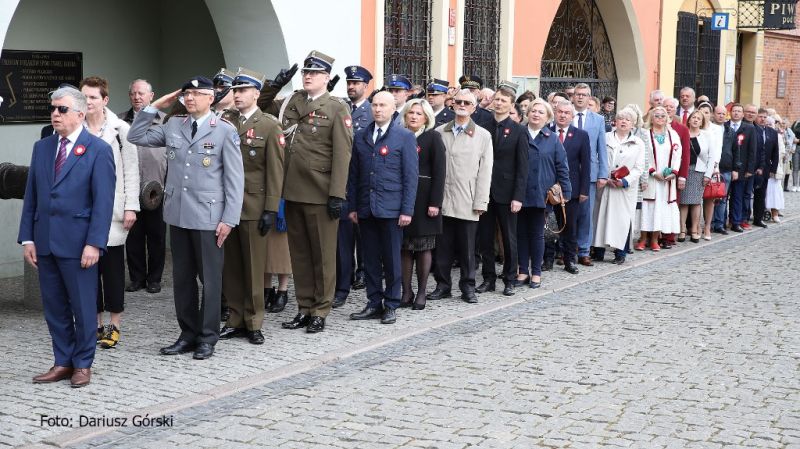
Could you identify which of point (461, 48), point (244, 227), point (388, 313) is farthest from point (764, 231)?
point (244, 227)

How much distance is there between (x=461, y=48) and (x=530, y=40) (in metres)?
2.13

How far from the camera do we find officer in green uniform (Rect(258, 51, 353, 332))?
25.9 ft

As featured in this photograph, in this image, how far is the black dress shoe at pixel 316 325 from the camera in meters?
7.91

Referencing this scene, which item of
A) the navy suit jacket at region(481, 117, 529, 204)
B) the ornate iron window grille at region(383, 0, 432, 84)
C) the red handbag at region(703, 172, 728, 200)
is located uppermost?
the ornate iron window grille at region(383, 0, 432, 84)

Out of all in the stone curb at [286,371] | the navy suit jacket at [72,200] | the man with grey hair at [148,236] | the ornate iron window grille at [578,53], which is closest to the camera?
the stone curb at [286,371]

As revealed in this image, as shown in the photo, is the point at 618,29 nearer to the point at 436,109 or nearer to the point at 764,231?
the point at 764,231

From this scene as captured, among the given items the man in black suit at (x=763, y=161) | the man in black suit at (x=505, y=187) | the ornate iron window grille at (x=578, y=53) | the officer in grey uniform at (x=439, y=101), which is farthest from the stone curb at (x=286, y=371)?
the ornate iron window grille at (x=578, y=53)

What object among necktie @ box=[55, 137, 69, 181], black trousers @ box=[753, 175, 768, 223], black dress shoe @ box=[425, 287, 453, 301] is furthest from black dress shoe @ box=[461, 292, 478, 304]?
black trousers @ box=[753, 175, 768, 223]

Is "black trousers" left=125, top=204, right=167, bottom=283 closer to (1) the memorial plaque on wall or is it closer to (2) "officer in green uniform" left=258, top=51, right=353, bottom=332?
(1) the memorial plaque on wall

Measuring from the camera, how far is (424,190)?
8.84 m

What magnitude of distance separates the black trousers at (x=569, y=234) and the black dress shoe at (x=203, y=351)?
4.99 m

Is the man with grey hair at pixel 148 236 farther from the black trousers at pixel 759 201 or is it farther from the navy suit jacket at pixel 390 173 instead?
the black trousers at pixel 759 201

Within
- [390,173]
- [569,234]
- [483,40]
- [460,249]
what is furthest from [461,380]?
[483,40]

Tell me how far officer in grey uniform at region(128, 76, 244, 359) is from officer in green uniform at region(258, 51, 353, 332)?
910 millimetres
